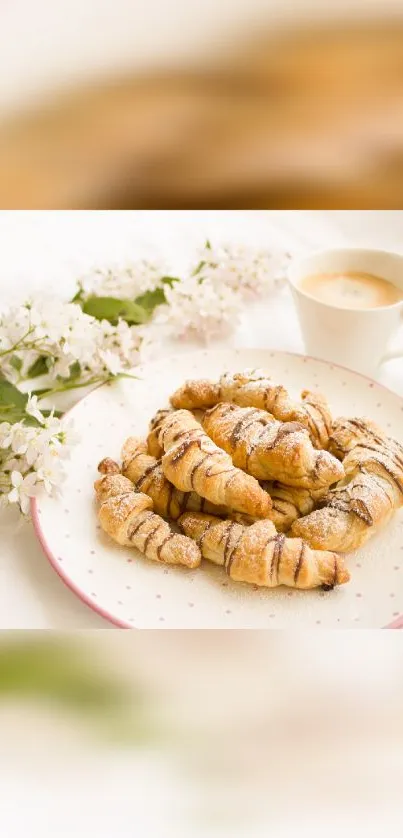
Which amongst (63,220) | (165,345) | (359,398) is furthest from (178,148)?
(63,220)

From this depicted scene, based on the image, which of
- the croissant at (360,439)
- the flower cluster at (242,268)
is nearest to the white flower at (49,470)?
the croissant at (360,439)

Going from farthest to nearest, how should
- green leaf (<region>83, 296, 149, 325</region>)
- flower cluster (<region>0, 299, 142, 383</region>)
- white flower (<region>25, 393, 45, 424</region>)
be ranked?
green leaf (<region>83, 296, 149, 325</region>) → flower cluster (<region>0, 299, 142, 383</region>) → white flower (<region>25, 393, 45, 424</region>)

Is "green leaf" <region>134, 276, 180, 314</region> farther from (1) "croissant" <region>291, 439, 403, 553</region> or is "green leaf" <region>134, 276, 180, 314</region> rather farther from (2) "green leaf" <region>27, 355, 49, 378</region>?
(1) "croissant" <region>291, 439, 403, 553</region>

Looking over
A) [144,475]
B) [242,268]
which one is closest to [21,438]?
[144,475]

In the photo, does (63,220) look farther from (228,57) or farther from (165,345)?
(228,57)

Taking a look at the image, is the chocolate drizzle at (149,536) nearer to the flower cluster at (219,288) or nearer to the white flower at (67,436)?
the white flower at (67,436)

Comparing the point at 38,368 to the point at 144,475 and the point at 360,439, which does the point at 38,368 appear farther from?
the point at 360,439

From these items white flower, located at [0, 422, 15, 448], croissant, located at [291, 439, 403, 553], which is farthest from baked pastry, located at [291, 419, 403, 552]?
white flower, located at [0, 422, 15, 448]
